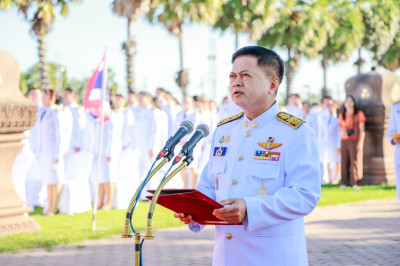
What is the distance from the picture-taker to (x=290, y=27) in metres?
35.2

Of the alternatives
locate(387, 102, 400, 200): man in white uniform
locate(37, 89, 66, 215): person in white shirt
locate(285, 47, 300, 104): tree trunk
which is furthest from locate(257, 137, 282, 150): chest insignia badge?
locate(285, 47, 300, 104): tree trunk

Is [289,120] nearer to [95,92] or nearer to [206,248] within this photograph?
[206,248]

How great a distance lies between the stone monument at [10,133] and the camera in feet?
31.3

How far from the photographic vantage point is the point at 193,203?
3215 mm

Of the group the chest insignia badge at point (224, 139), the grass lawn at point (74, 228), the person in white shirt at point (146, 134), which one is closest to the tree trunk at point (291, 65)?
the person in white shirt at point (146, 134)

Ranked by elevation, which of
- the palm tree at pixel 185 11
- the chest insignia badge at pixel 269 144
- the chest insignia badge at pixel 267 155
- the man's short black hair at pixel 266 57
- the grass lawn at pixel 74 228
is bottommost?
the grass lawn at pixel 74 228

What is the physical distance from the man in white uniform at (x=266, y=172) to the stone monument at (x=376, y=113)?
14.1 meters

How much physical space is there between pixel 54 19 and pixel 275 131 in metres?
23.4

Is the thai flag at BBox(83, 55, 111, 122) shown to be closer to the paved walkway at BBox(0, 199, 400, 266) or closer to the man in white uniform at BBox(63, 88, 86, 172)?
the man in white uniform at BBox(63, 88, 86, 172)

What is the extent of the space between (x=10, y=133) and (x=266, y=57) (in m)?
6.86

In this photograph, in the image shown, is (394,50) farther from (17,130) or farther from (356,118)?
(17,130)

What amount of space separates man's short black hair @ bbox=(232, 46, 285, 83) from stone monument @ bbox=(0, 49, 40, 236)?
6503 millimetres

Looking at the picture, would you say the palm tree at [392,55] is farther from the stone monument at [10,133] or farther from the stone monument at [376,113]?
the stone monument at [10,133]

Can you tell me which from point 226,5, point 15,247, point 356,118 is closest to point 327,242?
point 15,247
